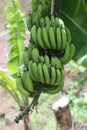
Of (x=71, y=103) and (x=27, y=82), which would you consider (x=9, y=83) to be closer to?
(x=71, y=103)

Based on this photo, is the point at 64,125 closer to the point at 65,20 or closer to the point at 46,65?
the point at 65,20

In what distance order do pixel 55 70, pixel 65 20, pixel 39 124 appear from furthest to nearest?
pixel 39 124 → pixel 65 20 → pixel 55 70

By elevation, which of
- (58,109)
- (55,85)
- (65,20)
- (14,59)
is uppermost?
(14,59)

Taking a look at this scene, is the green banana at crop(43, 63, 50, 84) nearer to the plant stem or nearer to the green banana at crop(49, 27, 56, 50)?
the green banana at crop(49, 27, 56, 50)

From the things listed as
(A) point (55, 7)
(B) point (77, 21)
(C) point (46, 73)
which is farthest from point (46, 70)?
(B) point (77, 21)

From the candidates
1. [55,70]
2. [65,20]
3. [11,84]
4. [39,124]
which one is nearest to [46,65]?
[55,70]

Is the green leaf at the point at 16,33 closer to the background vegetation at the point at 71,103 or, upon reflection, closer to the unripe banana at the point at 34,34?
the background vegetation at the point at 71,103
